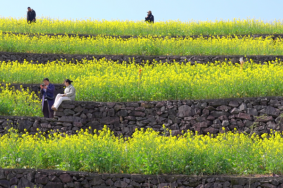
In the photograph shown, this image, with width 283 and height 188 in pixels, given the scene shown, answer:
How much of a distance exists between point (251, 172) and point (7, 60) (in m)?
14.6

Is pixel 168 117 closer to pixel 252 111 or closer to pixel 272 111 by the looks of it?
pixel 252 111

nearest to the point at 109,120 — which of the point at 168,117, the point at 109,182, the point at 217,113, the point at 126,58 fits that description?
the point at 168,117

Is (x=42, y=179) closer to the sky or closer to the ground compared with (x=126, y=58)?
closer to the ground

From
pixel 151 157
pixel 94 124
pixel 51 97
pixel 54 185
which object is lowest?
pixel 54 185

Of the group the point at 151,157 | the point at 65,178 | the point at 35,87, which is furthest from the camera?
the point at 35,87

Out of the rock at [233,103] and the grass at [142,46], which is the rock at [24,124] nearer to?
the rock at [233,103]

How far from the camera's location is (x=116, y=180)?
419 inches

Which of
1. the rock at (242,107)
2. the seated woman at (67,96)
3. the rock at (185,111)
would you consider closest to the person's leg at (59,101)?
Result: the seated woman at (67,96)

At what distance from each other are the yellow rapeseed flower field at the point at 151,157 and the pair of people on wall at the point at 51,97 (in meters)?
3.95

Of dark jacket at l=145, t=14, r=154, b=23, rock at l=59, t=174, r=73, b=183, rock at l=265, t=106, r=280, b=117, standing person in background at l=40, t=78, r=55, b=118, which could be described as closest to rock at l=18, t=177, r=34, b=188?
rock at l=59, t=174, r=73, b=183

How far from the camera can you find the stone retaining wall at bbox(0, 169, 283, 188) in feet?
34.3

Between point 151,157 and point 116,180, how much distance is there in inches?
36.7

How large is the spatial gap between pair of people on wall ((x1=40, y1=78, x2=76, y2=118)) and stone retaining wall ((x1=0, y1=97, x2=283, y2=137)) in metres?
0.19

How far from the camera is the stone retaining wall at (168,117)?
15.1 meters
